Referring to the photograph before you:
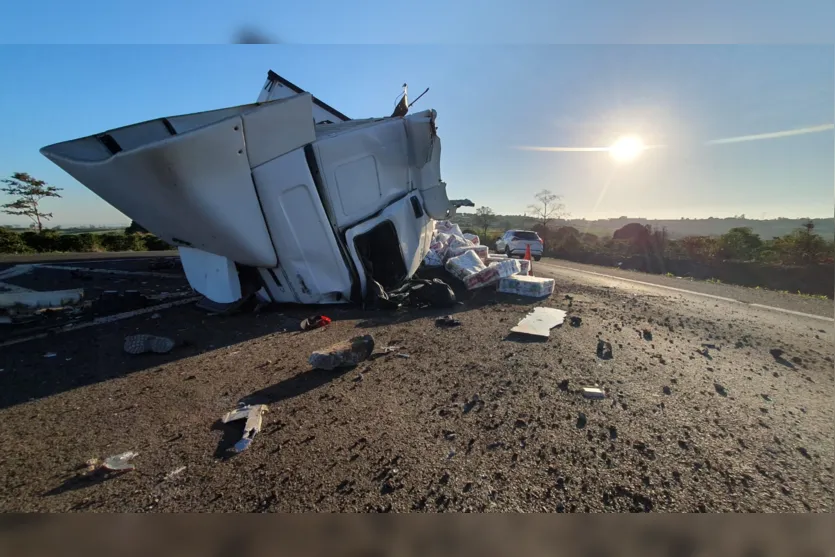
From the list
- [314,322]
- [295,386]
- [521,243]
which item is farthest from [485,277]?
[521,243]

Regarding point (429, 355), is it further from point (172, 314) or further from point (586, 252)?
point (586, 252)

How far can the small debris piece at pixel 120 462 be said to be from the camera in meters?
1.65

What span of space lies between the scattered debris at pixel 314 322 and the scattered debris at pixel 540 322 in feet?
7.37

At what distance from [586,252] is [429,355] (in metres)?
17.7

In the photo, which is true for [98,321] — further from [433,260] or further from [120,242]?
[120,242]

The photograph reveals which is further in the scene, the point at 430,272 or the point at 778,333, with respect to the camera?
the point at 430,272

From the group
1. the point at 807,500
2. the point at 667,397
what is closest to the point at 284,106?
the point at 667,397

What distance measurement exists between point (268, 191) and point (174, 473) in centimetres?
338

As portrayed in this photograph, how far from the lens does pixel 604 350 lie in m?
3.46

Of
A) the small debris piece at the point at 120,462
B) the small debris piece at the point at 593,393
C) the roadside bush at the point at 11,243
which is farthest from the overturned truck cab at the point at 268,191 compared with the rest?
the roadside bush at the point at 11,243

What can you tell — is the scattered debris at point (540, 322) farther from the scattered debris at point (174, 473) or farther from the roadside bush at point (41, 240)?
the roadside bush at point (41, 240)

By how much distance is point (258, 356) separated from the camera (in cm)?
329

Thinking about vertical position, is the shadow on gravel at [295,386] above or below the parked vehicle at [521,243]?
below

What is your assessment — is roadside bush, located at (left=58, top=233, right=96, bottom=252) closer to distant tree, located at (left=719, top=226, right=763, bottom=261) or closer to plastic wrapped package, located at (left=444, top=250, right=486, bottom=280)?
plastic wrapped package, located at (left=444, top=250, right=486, bottom=280)
